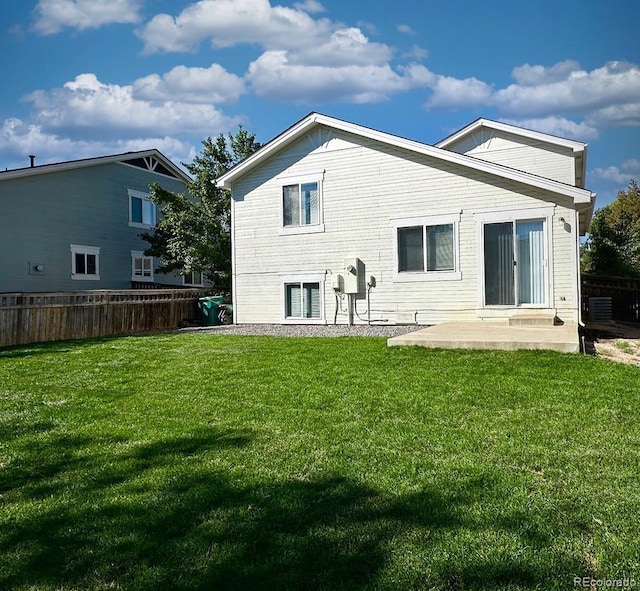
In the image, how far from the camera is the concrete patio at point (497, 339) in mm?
7445

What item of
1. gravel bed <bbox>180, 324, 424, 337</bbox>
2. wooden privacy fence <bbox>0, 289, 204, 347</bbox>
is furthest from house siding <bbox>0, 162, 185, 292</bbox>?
gravel bed <bbox>180, 324, 424, 337</bbox>

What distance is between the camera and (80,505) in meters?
2.99

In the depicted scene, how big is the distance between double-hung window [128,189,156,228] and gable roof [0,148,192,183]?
1371 millimetres

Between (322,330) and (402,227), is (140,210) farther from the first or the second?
(402,227)

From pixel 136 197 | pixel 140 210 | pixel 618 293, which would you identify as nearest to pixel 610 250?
pixel 618 293

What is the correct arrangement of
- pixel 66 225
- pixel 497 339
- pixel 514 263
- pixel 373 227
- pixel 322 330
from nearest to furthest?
1. pixel 497 339
2. pixel 514 263
3. pixel 322 330
4. pixel 373 227
5. pixel 66 225

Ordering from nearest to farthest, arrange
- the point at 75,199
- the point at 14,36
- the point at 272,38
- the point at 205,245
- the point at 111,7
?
1. the point at 111,7
2. the point at 272,38
3. the point at 14,36
4. the point at 205,245
5. the point at 75,199

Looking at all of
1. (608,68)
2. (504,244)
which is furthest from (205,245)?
(608,68)

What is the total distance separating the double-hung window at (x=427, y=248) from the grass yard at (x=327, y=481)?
20.2ft

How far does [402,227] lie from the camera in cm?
1274

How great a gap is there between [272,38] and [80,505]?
1554 cm

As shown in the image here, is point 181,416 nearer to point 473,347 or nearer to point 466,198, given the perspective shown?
point 473,347

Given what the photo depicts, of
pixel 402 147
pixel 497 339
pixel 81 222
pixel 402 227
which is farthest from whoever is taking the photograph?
pixel 81 222

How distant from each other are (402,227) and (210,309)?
6895 mm
